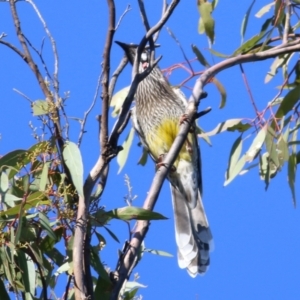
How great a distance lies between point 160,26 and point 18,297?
2.35 ft

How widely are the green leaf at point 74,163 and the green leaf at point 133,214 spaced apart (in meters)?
0.16

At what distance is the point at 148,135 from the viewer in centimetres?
340

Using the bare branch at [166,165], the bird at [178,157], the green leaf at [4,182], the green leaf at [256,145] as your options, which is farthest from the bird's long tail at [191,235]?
the green leaf at [4,182]

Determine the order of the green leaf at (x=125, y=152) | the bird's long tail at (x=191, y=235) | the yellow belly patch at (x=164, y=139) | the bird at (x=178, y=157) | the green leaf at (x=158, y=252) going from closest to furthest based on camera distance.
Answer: the green leaf at (x=158, y=252) → the green leaf at (x=125, y=152) → the bird's long tail at (x=191, y=235) → the bird at (x=178, y=157) → the yellow belly patch at (x=164, y=139)

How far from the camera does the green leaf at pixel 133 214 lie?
6.01 ft

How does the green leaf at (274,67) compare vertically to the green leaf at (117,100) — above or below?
above

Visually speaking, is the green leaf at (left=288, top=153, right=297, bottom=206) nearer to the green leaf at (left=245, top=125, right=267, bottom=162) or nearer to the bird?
the green leaf at (left=245, top=125, right=267, bottom=162)

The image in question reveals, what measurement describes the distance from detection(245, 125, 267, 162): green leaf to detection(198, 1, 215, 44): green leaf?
1.12ft

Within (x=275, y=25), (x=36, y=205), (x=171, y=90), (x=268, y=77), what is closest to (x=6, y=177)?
(x=36, y=205)

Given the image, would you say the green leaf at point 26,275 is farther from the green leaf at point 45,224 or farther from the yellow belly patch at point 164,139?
the yellow belly patch at point 164,139

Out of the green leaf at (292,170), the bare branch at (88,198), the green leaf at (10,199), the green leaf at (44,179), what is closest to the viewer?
the bare branch at (88,198)

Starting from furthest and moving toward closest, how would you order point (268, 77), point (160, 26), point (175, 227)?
1. point (175, 227)
2. point (268, 77)
3. point (160, 26)

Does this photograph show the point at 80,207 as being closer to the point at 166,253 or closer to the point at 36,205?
the point at 36,205

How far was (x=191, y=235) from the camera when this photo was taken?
3.18 m
